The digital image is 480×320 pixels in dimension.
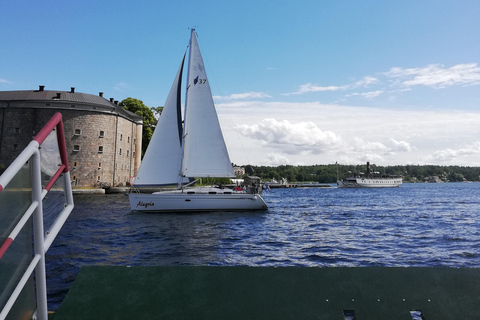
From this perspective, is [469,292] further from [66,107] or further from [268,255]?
[66,107]

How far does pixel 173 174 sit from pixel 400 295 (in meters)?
27.2

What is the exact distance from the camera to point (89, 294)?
9.77 feet

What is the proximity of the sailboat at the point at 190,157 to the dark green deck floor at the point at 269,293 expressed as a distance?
2494 centimetres

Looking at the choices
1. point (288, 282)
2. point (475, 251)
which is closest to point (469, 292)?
point (288, 282)

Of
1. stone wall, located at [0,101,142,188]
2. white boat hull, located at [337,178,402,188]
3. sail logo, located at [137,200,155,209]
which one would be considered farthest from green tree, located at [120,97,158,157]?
white boat hull, located at [337,178,402,188]

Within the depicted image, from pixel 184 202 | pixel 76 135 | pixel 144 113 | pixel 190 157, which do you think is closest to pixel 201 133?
pixel 190 157

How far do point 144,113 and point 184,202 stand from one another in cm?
6261

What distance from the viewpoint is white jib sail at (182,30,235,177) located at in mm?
29734

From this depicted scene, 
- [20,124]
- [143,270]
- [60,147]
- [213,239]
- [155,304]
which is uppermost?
[20,124]

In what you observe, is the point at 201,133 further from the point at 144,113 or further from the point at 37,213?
the point at 144,113

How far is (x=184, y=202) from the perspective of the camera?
27.8 metres

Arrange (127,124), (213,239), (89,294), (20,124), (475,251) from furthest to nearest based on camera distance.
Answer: (127,124)
(20,124)
(213,239)
(475,251)
(89,294)

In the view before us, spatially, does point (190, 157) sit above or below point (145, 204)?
above

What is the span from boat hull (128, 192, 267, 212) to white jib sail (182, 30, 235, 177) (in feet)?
7.33
